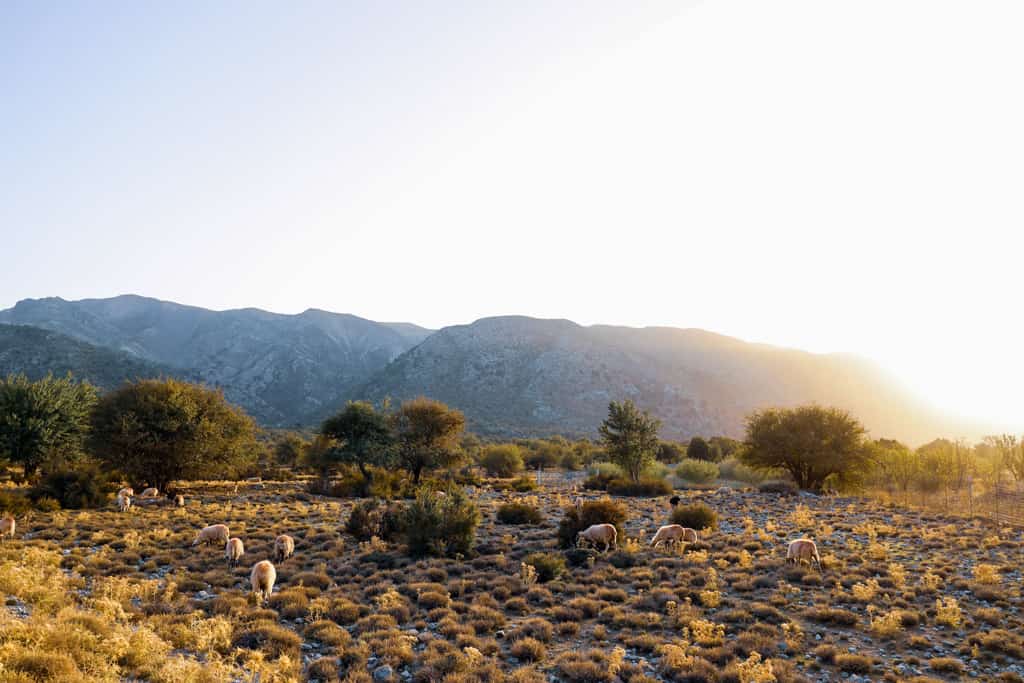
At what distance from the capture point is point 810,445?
37688 mm

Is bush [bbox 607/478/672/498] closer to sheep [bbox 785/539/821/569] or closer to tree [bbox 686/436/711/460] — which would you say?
sheep [bbox 785/539/821/569]

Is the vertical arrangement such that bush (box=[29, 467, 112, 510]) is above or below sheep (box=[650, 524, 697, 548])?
below

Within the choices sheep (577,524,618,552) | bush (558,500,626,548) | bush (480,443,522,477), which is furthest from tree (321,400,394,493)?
sheep (577,524,618,552)

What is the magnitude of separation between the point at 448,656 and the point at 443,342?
132596 millimetres

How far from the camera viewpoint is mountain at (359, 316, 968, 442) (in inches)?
4596

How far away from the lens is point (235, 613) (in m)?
11.3

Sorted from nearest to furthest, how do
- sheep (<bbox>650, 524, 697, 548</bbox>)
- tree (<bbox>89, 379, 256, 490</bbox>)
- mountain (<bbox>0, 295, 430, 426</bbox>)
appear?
sheep (<bbox>650, 524, 697, 548</bbox>) < tree (<bbox>89, 379, 256, 490</bbox>) < mountain (<bbox>0, 295, 430, 426</bbox>)

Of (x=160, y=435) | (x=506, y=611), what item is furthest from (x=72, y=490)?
(x=506, y=611)

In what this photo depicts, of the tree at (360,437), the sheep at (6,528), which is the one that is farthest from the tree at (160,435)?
the sheep at (6,528)

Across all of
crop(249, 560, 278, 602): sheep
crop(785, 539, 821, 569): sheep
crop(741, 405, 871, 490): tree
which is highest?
crop(741, 405, 871, 490): tree

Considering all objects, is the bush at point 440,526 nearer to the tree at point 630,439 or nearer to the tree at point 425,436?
the tree at point 425,436

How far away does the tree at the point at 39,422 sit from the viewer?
2864 centimetres

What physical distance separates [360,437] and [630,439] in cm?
2050

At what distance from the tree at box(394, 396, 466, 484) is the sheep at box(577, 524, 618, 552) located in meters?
24.4
